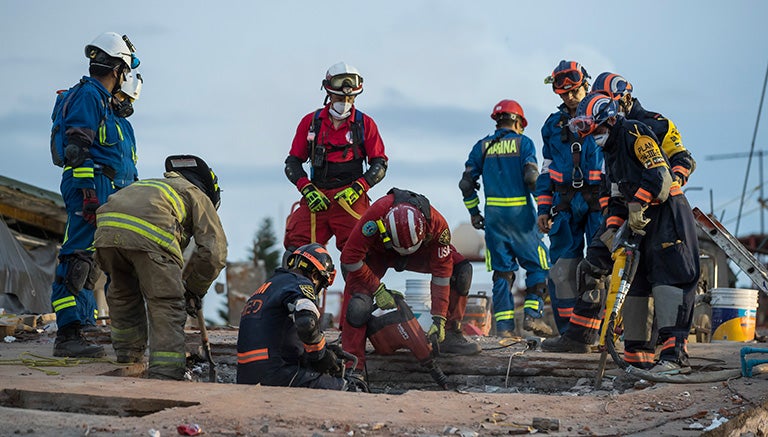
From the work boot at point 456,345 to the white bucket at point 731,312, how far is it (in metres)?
3.30

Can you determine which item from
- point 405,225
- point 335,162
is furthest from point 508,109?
point 405,225

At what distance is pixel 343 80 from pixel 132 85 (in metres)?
1.99

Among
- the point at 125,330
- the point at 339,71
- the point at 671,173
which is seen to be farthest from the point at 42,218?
the point at 671,173

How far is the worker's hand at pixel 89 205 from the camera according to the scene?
7.50 m

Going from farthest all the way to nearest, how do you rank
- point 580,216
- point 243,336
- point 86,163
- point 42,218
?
point 42,218, point 580,216, point 86,163, point 243,336

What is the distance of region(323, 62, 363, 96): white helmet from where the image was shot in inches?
361

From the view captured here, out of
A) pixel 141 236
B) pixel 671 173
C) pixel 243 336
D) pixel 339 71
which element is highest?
pixel 339 71

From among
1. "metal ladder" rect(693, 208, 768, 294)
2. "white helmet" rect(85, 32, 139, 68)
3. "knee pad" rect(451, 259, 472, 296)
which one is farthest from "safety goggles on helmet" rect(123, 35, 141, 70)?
"metal ladder" rect(693, 208, 768, 294)

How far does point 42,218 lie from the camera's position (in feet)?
55.3

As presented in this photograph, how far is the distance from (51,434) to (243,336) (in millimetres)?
2243

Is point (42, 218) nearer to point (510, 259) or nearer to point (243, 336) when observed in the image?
point (510, 259)

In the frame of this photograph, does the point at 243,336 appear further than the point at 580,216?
No

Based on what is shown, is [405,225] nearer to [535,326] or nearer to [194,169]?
[194,169]

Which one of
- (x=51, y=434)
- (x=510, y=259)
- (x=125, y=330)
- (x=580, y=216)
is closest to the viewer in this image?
(x=51, y=434)
